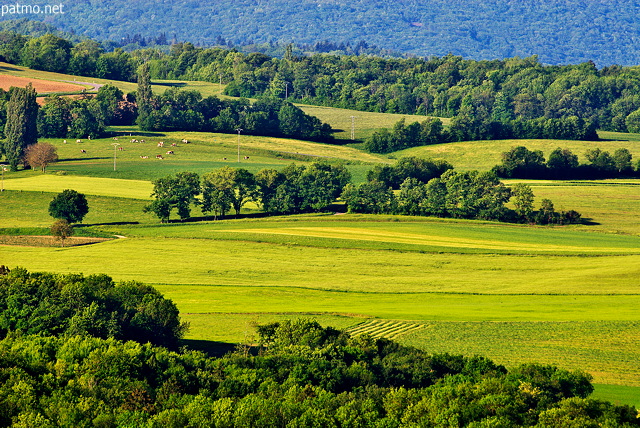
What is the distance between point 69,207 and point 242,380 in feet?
226

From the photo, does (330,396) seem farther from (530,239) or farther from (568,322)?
(530,239)

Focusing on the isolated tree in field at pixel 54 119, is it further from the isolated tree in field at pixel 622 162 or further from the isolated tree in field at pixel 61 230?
the isolated tree in field at pixel 622 162

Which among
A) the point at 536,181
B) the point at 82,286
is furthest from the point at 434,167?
the point at 82,286

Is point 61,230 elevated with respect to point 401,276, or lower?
elevated

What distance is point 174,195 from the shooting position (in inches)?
4948

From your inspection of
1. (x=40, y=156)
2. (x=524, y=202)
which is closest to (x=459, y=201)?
(x=524, y=202)

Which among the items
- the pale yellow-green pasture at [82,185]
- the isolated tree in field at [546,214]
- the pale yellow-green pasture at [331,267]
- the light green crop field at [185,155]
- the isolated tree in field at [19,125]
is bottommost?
A: the pale yellow-green pasture at [331,267]

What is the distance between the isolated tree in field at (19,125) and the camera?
151 m

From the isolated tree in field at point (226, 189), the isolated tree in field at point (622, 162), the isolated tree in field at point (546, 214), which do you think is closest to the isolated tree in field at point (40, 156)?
the isolated tree in field at point (226, 189)

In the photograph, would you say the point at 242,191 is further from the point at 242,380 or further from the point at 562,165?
the point at 242,380

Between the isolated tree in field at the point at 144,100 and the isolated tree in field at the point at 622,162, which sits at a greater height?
the isolated tree in field at the point at 144,100

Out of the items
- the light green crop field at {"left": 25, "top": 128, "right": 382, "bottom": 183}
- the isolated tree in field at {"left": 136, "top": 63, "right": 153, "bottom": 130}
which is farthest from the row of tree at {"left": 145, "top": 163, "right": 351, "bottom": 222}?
the isolated tree in field at {"left": 136, "top": 63, "right": 153, "bottom": 130}

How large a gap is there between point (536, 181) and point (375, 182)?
39.1 meters

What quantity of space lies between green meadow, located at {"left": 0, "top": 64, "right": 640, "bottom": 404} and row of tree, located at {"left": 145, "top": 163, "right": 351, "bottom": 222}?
2.87 metres
